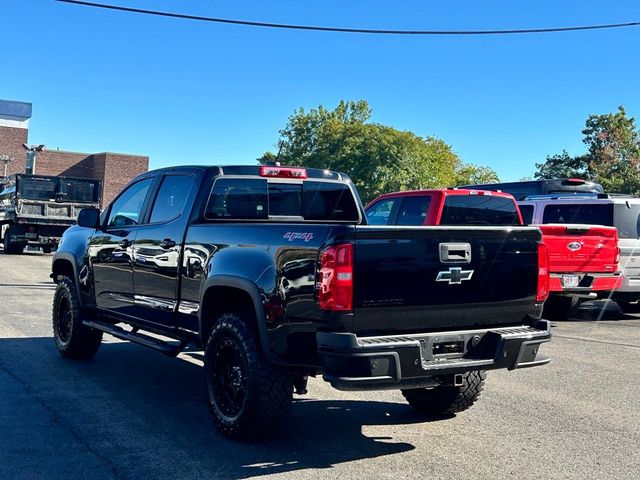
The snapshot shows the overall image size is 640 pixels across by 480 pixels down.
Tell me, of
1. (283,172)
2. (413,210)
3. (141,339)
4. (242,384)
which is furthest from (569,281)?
(242,384)

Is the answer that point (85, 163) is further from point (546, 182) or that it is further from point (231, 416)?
point (231, 416)

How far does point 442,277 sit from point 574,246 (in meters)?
7.31

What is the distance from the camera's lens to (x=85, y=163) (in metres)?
68.1

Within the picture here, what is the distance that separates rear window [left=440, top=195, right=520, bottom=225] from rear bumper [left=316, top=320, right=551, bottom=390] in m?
5.36

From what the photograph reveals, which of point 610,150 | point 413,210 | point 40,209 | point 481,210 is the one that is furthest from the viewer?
point 610,150

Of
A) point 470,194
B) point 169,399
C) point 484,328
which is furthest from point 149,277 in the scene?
point 470,194

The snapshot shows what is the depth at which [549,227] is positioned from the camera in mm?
10992

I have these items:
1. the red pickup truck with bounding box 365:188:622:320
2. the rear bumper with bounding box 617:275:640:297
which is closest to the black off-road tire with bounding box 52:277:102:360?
the red pickup truck with bounding box 365:188:622:320

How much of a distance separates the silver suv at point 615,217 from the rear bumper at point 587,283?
640 mm

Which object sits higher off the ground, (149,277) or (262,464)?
(149,277)

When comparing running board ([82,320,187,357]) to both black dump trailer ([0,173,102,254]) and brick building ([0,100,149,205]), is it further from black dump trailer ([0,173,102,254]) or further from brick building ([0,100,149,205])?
brick building ([0,100,149,205])

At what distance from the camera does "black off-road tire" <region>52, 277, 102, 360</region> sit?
7.45 metres

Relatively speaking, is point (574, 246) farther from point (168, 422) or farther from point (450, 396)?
point (168, 422)

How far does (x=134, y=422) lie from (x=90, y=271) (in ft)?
7.71
